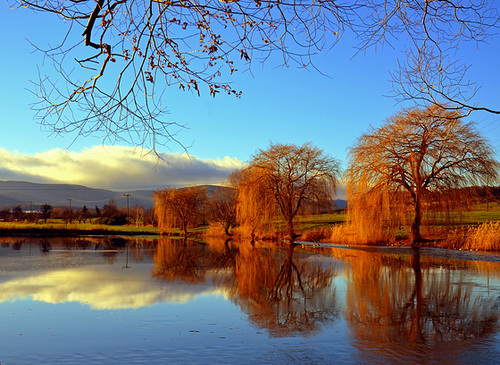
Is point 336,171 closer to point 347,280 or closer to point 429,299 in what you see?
point 347,280

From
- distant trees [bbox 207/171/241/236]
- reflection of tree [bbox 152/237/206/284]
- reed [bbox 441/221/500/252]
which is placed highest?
distant trees [bbox 207/171/241/236]

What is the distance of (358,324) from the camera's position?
8.47 meters

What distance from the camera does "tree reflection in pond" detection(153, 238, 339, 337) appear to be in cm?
890

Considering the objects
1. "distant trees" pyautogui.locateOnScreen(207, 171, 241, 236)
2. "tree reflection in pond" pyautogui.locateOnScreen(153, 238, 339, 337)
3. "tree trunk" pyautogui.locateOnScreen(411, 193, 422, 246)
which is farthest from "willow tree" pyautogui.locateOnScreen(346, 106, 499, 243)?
"distant trees" pyautogui.locateOnScreen(207, 171, 241, 236)

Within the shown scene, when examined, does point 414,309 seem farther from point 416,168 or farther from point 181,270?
point 416,168

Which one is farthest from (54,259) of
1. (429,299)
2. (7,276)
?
(429,299)

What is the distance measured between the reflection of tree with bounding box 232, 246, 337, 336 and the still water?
33 millimetres

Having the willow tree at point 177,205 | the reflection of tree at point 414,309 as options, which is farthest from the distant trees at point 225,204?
the reflection of tree at point 414,309

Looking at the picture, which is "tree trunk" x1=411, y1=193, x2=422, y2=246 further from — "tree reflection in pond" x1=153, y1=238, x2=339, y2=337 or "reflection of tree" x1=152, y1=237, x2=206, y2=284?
"reflection of tree" x1=152, y1=237, x2=206, y2=284

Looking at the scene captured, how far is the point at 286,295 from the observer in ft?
38.7

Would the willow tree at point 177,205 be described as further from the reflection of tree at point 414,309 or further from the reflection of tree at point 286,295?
the reflection of tree at point 414,309

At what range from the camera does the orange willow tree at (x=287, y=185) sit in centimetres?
3847

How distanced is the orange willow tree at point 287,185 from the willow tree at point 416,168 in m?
10.0

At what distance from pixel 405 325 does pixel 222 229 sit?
4462cm
